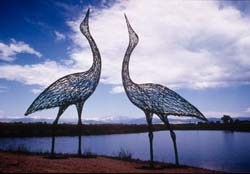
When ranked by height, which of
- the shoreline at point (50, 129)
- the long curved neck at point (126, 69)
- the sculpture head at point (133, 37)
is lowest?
the shoreline at point (50, 129)

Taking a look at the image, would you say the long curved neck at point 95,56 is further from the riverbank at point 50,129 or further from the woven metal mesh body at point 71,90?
the riverbank at point 50,129

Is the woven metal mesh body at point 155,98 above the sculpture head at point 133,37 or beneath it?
beneath

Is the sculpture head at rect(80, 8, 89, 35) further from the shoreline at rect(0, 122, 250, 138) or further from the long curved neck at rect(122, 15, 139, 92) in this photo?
the shoreline at rect(0, 122, 250, 138)

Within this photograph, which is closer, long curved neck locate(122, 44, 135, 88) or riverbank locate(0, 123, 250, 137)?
long curved neck locate(122, 44, 135, 88)

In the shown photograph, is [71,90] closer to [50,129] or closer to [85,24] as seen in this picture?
[85,24]

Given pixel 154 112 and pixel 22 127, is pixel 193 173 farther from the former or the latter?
pixel 22 127

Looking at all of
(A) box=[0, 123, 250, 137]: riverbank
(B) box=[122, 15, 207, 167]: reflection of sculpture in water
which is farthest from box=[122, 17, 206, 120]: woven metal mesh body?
(A) box=[0, 123, 250, 137]: riverbank

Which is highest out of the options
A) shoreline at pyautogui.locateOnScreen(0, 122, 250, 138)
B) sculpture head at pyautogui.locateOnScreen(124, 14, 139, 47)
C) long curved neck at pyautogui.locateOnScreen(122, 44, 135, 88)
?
sculpture head at pyautogui.locateOnScreen(124, 14, 139, 47)

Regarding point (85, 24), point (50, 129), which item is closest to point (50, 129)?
point (50, 129)

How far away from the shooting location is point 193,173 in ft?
34.2

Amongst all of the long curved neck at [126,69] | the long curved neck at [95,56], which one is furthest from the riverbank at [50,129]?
the long curved neck at [126,69]

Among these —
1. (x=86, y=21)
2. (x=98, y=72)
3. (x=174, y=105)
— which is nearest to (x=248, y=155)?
(x=174, y=105)

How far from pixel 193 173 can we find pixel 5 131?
28.6 m

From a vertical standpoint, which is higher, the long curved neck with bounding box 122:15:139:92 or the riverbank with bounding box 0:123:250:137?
the long curved neck with bounding box 122:15:139:92
